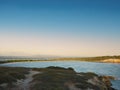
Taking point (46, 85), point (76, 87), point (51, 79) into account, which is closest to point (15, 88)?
point (46, 85)

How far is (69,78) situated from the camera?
42.3 meters

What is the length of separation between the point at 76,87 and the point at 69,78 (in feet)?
17.2

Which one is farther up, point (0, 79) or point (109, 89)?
point (0, 79)

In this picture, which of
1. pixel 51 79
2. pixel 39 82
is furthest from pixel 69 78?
pixel 39 82

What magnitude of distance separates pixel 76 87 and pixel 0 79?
12.8 m

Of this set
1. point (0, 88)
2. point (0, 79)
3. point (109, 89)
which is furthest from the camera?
point (109, 89)

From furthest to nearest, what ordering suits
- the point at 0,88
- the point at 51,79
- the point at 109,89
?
the point at 109,89 → the point at 51,79 → the point at 0,88

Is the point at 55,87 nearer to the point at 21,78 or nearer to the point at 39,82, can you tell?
the point at 39,82

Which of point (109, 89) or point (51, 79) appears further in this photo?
point (109, 89)

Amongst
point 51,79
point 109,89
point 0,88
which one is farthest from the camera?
point 109,89

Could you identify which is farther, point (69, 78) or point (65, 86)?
point (69, 78)

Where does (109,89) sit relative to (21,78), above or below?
below

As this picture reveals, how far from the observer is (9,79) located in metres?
37.8

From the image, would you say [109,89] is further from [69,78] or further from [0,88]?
[0,88]
